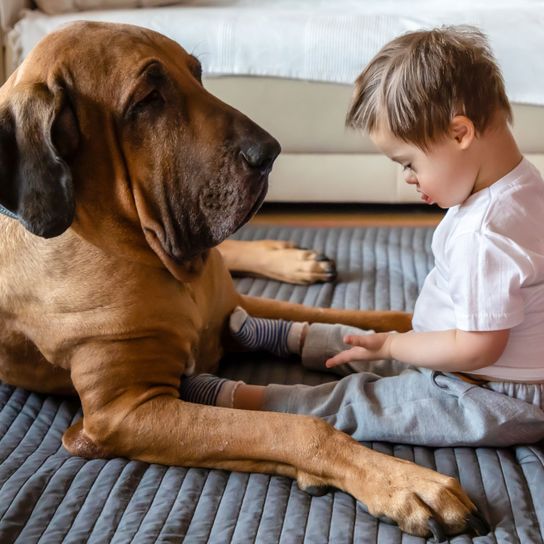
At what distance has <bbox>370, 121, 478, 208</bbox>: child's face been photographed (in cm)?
138

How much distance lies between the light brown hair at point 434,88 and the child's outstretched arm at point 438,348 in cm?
32

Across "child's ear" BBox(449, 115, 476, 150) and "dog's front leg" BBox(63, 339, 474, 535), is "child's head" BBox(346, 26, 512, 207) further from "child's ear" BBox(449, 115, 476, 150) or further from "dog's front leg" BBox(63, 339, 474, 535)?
"dog's front leg" BBox(63, 339, 474, 535)

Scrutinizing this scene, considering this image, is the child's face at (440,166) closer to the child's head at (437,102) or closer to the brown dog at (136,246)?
the child's head at (437,102)

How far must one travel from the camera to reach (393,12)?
3062 millimetres

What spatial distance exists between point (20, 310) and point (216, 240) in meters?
0.40

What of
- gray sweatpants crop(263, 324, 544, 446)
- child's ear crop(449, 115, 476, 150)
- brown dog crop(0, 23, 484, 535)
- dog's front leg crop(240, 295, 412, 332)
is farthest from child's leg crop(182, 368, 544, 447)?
child's ear crop(449, 115, 476, 150)

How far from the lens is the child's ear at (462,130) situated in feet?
4.42

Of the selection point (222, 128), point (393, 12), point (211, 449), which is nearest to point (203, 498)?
point (211, 449)

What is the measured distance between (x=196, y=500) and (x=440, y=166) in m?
0.68

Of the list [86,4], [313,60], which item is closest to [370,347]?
[313,60]

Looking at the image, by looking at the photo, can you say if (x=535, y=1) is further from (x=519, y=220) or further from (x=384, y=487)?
(x=384, y=487)

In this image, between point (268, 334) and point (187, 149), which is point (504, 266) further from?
point (268, 334)

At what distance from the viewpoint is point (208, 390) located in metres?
1.63

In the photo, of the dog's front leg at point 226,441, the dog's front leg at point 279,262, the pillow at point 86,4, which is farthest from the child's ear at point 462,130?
the pillow at point 86,4
